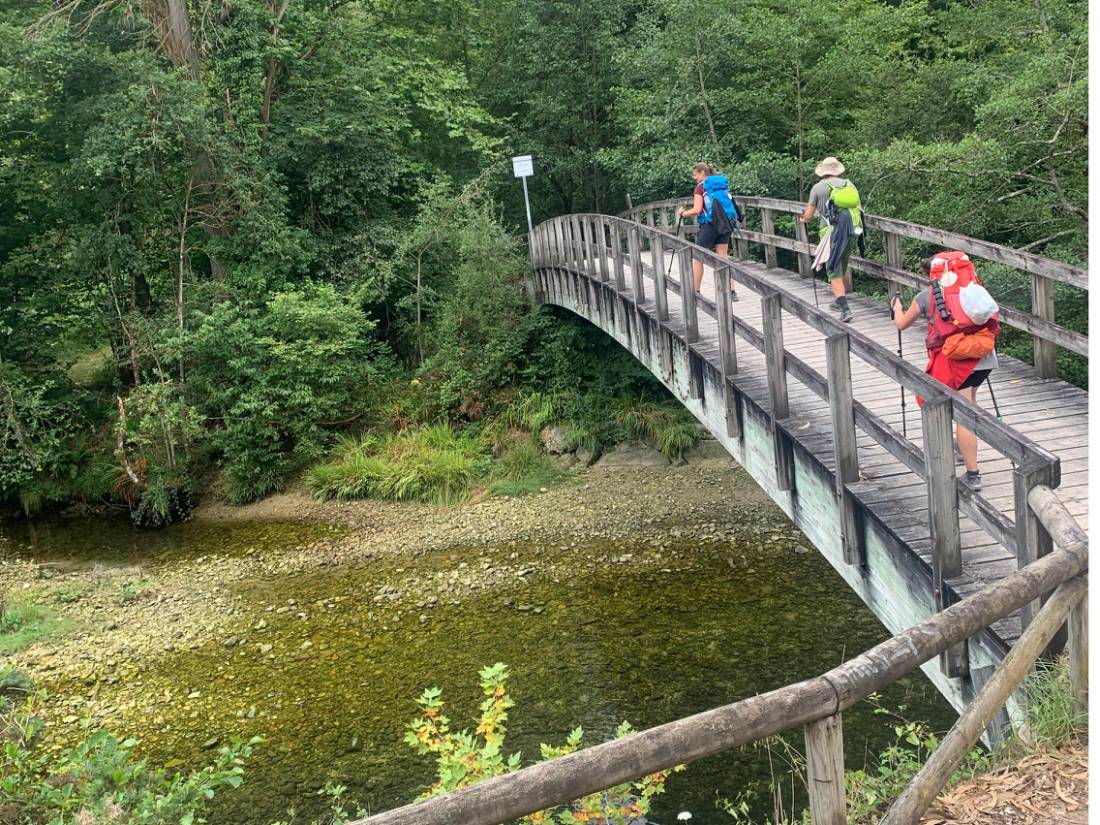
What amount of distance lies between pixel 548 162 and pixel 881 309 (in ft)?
43.4

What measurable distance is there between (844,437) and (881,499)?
1.37 ft

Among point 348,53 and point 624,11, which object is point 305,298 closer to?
point 348,53

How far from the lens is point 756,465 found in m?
7.93

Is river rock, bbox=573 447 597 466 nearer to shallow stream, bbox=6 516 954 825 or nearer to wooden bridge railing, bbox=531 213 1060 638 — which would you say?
shallow stream, bbox=6 516 954 825

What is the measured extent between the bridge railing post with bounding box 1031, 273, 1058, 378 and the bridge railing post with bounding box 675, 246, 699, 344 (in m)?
2.81

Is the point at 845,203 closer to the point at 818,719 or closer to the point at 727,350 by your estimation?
the point at 727,350

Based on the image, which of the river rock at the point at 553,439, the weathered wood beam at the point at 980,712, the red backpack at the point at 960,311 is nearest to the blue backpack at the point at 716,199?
the red backpack at the point at 960,311

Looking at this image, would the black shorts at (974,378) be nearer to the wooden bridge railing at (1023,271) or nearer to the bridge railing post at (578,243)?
the wooden bridge railing at (1023,271)

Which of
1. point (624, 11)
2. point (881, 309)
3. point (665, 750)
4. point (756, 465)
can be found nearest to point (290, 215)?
point (624, 11)

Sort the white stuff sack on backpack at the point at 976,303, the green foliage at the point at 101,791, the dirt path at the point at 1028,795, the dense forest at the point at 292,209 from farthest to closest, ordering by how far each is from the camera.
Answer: the dense forest at the point at 292,209 → the green foliage at the point at 101,791 → the white stuff sack on backpack at the point at 976,303 → the dirt path at the point at 1028,795

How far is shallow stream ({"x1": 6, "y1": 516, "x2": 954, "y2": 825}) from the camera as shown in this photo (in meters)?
8.50

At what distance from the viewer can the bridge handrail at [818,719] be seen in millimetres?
2377

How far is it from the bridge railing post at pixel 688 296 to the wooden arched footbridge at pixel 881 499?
2 cm

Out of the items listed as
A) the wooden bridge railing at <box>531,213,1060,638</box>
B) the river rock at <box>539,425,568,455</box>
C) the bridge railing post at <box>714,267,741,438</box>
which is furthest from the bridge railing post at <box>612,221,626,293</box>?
the river rock at <box>539,425,568,455</box>
